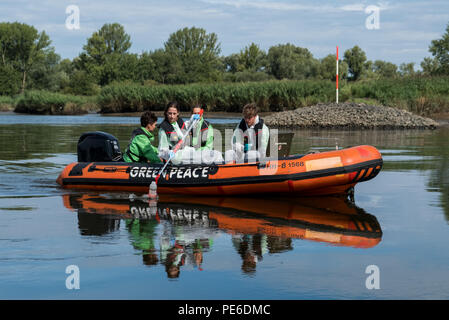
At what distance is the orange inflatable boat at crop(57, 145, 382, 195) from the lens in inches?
346

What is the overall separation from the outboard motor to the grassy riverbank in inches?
873

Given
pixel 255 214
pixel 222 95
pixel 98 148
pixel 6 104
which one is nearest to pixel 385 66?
pixel 6 104

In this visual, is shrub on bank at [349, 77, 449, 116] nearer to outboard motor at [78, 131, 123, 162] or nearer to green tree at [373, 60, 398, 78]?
outboard motor at [78, 131, 123, 162]

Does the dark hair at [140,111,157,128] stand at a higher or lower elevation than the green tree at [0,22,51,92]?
lower

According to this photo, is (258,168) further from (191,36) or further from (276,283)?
(191,36)

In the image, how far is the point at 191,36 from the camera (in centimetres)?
9388

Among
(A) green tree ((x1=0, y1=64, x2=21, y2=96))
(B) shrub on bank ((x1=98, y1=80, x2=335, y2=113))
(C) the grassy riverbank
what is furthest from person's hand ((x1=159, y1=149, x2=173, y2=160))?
(A) green tree ((x1=0, y1=64, x2=21, y2=96))

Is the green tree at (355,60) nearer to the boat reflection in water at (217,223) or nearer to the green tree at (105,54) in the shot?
the green tree at (105,54)

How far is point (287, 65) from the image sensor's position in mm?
81500

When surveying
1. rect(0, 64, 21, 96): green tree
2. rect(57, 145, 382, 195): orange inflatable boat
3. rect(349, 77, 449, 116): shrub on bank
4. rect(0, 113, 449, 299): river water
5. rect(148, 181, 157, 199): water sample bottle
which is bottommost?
rect(0, 113, 449, 299): river water

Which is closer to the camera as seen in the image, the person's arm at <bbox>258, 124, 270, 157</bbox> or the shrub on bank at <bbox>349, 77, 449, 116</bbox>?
the person's arm at <bbox>258, 124, 270, 157</bbox>

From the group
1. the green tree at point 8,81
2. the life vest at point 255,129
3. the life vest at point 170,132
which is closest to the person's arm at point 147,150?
the life vest at point 170,132
